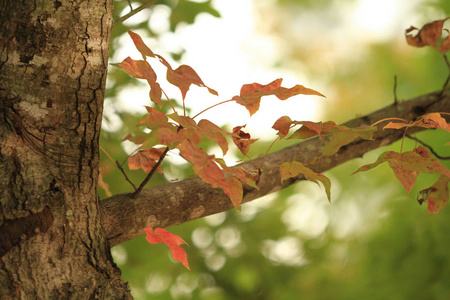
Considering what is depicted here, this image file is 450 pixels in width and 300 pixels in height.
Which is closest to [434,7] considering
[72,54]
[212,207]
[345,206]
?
[345,206]

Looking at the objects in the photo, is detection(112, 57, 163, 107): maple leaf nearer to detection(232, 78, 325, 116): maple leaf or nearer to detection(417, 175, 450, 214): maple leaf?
detection(232, 78, 325, 116): maple leaf

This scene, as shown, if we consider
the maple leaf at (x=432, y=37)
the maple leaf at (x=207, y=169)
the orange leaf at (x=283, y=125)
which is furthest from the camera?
the maple leaf at (x=432, y=37)

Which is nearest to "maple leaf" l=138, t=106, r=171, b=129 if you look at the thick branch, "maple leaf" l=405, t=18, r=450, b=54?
the thick branch

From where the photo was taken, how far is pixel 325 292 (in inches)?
61.9

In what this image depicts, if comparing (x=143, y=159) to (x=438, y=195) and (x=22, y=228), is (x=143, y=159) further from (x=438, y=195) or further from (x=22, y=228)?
(x=438, y=195)

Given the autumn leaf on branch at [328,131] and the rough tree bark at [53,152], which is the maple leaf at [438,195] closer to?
the autumn leaf on branch at [328,131]

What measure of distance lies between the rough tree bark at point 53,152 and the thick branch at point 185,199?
2 cm

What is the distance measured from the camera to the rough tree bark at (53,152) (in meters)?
0.43

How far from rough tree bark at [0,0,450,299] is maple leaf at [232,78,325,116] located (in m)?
0.16

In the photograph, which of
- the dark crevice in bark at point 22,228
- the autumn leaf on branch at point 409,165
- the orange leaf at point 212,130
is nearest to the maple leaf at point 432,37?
the autumn leaf on branch at point 409,165

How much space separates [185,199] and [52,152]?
0.59ft

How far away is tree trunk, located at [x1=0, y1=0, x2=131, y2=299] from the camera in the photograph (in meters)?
0.43

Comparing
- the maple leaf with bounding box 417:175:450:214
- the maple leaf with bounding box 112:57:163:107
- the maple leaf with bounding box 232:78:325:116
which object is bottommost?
the maple leaf with bounding box 417:175:450:214

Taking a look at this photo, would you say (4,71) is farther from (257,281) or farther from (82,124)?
(257,281)
